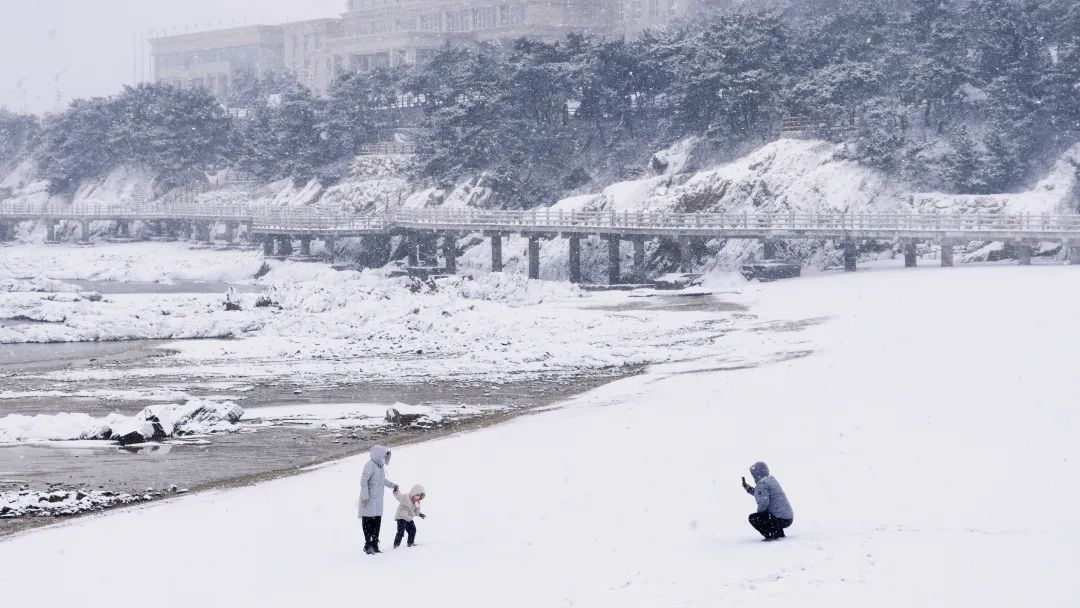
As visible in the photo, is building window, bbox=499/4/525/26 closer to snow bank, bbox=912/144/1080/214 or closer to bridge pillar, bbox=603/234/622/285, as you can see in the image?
bridge pillar, bbox=603/234/622/285

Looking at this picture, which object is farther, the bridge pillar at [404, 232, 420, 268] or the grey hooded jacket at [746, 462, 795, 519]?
the bridge pillar at [404, 232, 420, 268]

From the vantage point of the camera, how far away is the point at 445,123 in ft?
294

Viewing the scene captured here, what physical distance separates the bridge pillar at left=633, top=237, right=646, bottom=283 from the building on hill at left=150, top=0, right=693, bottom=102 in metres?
61.9

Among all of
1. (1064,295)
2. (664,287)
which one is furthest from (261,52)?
(1064,295)

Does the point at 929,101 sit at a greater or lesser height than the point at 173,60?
lesser

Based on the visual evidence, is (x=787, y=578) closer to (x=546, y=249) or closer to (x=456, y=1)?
(x=546, y=249)

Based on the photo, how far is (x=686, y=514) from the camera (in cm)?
1616

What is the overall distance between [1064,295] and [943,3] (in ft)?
Result: 137

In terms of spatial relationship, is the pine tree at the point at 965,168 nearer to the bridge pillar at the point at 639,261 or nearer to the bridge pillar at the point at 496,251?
the bridge pillar at the point at 639,261

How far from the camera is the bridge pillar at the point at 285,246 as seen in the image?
8488cm

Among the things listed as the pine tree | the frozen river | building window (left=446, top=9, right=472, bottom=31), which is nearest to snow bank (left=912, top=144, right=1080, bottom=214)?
the pine tree

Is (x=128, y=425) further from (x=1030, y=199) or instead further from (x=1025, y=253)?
(x=1030, y=199)

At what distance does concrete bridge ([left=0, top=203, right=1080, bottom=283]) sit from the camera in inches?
2127

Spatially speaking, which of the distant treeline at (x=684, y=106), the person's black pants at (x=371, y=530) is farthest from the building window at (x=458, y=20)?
the person's black pants at (x=371, y=530)
